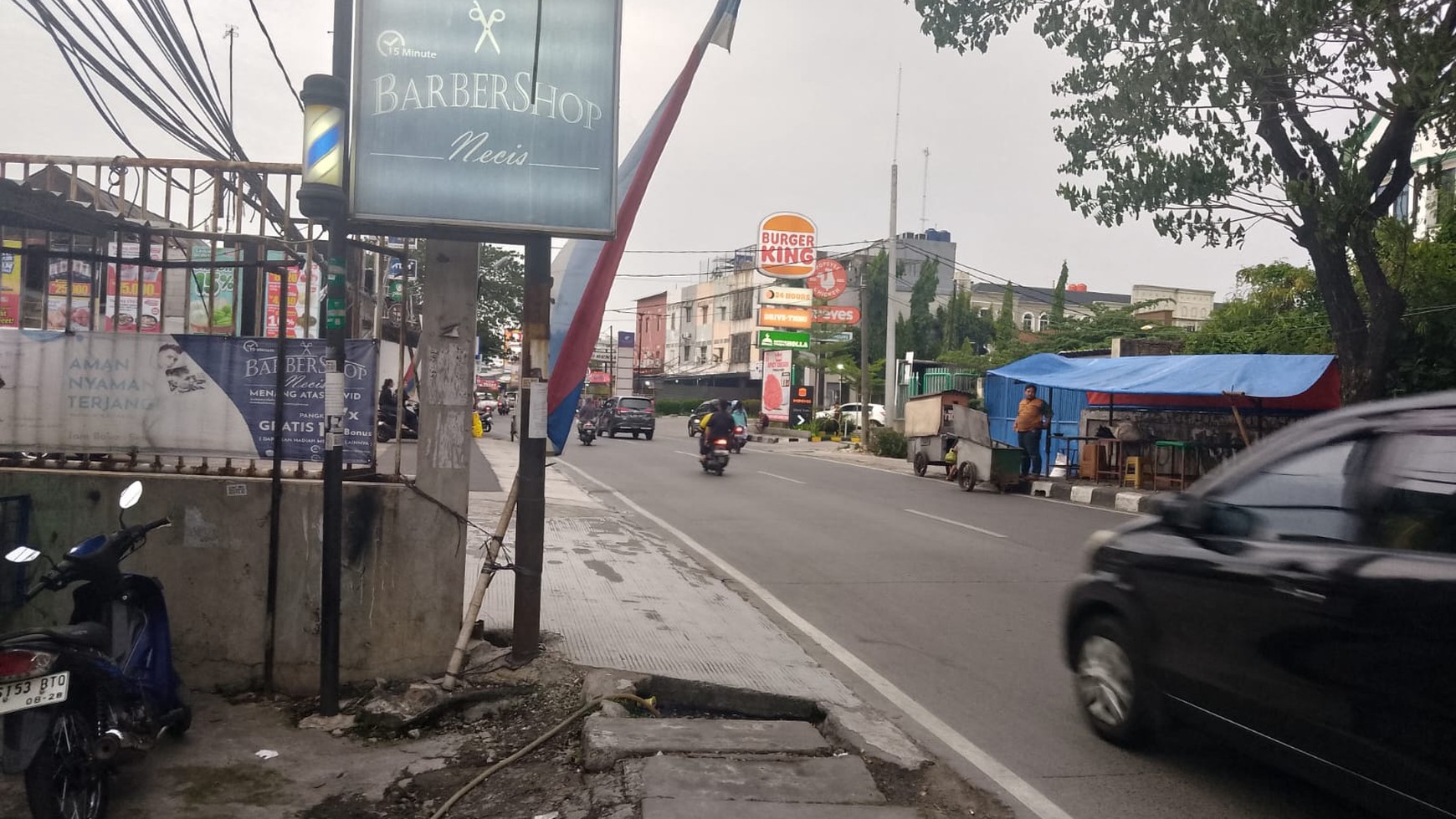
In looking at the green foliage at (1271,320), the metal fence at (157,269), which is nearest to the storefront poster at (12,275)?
the metal fence at (157,269)

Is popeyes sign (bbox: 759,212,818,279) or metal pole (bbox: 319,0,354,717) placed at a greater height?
popeyes sign (bbox: 759,212,818,279)

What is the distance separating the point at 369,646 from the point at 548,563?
430 centimetres

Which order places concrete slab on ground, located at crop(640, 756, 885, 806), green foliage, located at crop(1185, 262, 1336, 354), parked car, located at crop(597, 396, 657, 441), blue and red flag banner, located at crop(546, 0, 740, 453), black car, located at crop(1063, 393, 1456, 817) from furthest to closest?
1. parked car, located at crop(597, 396, 657, 441)
2. green foliage, located at crop(1185, 262, 1336, 354)
3. blue and red flag banner, located at crop(546, 0, 740, 453)
4. concrete slab on ground, located at crop(640, 756, 885, 806)
5. black car, located at crop(1063, 393, 1456, 817)

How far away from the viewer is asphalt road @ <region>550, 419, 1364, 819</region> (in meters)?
4.82

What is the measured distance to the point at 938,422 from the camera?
2367cm

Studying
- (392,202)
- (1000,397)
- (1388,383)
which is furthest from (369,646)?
(1000,397)

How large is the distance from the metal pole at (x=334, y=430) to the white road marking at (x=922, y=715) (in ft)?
9.92

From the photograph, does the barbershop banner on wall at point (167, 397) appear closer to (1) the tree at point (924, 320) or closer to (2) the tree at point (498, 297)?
(2) the tree at point (498, 297)

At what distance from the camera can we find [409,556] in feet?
19.5

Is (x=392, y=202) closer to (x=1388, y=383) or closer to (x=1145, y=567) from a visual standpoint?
(x=1145, y=567)

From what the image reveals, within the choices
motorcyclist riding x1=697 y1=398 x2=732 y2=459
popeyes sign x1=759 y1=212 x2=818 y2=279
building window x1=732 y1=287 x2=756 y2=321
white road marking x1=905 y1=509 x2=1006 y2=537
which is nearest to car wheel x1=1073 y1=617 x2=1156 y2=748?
white road marking x1=905 y1=509 x2=1006 y2=537

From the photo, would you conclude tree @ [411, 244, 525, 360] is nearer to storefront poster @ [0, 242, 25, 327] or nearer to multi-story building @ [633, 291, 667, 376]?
storefront poster @ [0, 242, 25, 327]

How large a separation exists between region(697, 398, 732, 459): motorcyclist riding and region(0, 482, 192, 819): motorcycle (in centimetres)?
1708

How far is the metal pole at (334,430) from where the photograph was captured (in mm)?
5500
